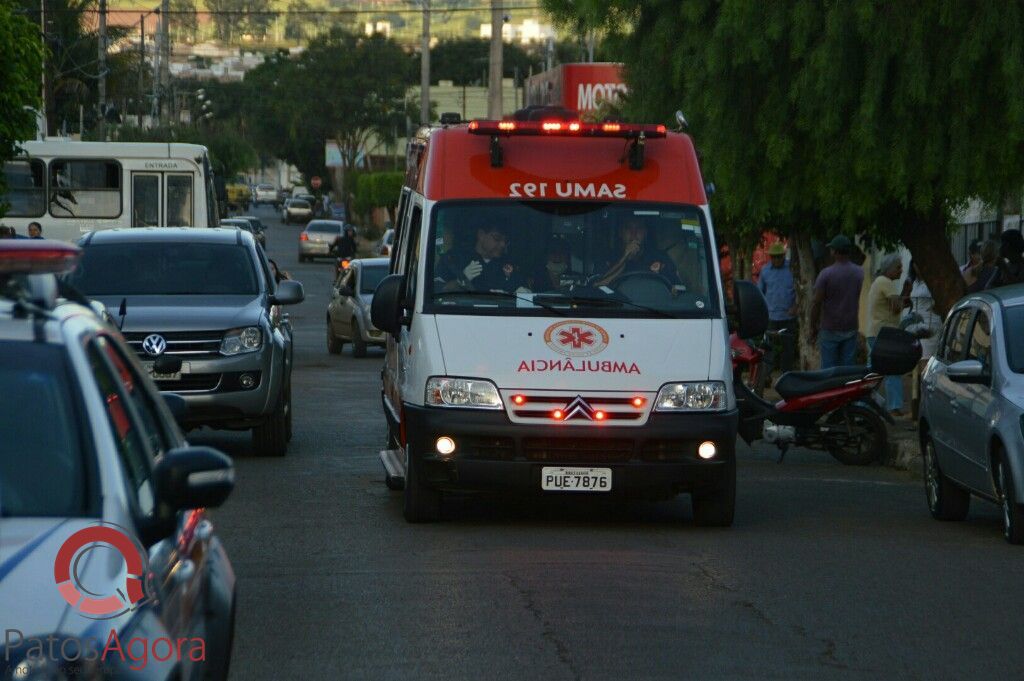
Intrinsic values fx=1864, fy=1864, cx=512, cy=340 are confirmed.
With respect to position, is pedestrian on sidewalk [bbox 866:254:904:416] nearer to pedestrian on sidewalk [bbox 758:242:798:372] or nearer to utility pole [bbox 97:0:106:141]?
pedestrian on sidewalk [bbox 758:242:798:372]

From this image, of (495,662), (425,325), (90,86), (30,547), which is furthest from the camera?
(90,86)

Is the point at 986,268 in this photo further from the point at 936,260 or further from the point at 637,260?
the point at 637,260

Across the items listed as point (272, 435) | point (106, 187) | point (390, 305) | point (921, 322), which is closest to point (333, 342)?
point (106, 187)

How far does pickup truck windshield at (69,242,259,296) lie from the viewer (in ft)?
51.3

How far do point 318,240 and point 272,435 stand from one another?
184 feet

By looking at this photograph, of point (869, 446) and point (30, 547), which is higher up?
point (30, 547)

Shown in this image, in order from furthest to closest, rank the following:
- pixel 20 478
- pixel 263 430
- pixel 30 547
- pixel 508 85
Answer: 1. pixel 508 85
2. pixel 263 430
3. pixel 20 478
4. pixel 30 547

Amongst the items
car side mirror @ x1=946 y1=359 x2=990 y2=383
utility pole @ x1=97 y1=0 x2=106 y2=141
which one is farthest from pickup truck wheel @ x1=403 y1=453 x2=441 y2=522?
utility pole @ x1=97 y1=0 x2=106 y2=141

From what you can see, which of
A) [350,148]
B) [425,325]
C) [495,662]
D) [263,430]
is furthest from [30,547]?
[350,148]

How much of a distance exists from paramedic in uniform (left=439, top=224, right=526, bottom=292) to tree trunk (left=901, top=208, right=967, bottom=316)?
→ 7479 mm

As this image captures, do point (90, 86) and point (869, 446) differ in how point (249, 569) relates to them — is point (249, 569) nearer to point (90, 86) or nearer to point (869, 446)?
point (869, 446)

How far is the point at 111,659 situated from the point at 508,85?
125m

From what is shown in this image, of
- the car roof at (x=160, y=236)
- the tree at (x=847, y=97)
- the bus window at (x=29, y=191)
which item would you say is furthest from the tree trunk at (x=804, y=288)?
the bus window at (x=29, y=191)

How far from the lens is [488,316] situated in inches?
447
